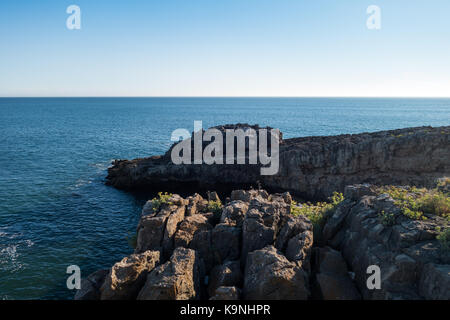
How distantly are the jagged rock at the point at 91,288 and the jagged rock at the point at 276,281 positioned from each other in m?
8.74

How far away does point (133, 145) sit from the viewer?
9144 cm

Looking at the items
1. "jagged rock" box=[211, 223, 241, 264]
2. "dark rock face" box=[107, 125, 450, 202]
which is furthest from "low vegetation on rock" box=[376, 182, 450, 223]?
"dark rock face" box=[107, 125, 450, 202]

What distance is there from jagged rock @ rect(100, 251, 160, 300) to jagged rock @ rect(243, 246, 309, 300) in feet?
18.4

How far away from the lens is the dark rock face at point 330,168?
42.6 metres

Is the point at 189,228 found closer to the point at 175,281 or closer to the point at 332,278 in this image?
the point at 175,281

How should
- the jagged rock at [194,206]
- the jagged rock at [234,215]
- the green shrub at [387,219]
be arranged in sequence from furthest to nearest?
the jagged rock at [194,206], the jagged rock at [234,215], the green shrub at [387,219]

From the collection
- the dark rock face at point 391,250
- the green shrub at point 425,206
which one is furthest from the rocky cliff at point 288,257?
the green shrub at point 425,206

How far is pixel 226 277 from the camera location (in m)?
15.1

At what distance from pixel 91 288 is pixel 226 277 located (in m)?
7.97

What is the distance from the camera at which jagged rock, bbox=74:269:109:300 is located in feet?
53.1

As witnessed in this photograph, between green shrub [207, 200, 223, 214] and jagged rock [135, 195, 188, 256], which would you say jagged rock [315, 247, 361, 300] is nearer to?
jagged rock [135, 195, 188, 256]

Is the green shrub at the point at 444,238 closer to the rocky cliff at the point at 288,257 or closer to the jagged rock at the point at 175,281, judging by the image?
the rocky cliff at the point at 288,257

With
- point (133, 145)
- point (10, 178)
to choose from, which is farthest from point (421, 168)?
point (133, 145)
